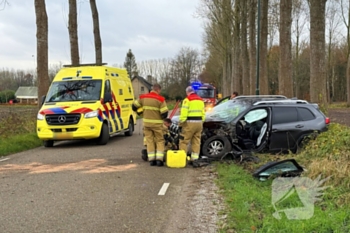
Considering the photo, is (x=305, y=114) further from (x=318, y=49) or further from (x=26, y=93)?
(x=26, y=93)

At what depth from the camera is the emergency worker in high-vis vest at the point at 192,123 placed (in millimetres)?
8844

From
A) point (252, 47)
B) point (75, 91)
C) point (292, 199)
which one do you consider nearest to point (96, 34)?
point (252, 47)

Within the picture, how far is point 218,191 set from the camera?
655 centimetres

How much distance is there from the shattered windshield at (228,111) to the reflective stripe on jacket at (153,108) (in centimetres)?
149

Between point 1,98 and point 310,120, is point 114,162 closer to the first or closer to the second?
point 310,120

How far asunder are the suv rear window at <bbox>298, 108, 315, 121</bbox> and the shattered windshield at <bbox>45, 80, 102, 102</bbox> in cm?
644

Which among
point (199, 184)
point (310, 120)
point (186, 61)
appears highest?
point (186, 61)

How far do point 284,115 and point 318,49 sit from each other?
384 cm

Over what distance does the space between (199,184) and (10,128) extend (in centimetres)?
1006

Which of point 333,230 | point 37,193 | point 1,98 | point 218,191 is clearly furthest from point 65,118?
point 1,98

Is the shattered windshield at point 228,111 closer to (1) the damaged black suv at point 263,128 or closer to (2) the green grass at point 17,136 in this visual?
(1) the damaged black suv at point 263,128

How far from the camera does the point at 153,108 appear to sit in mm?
8922

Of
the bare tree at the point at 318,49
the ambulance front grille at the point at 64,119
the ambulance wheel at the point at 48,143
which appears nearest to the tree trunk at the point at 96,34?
the ambulance wheel at the point at 48,143

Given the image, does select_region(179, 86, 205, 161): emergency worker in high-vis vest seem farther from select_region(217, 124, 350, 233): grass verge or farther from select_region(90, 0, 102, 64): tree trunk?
select_region(90, 0, 102, 64): tree trunk
